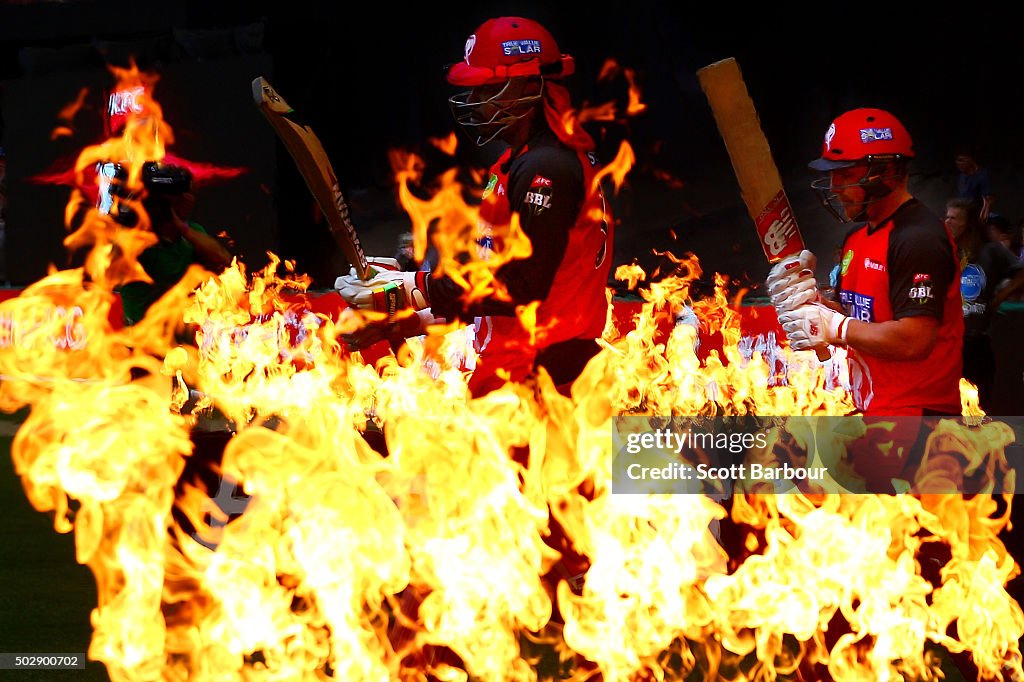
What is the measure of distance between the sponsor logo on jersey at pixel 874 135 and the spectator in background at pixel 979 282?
466 cm

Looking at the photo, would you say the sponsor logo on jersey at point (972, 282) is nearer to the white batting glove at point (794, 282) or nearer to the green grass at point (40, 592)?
the white batting glove at point (794, 282)

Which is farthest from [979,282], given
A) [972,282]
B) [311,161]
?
[311,161]

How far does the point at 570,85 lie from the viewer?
38.7ft

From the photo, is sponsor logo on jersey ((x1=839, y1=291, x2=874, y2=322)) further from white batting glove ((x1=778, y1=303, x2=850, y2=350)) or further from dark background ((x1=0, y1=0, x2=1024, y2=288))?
dark background ((x1=0, y1=0, x2=1024, y2=288))

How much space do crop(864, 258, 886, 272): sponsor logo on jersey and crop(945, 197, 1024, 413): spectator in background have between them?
467 centimetres

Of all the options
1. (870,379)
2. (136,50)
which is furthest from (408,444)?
(136,50)

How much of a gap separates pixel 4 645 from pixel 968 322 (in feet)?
20.5

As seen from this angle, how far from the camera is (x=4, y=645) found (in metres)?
5.30

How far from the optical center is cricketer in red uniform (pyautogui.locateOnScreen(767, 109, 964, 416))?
164 inches

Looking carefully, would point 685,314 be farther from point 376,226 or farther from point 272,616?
point 272,616

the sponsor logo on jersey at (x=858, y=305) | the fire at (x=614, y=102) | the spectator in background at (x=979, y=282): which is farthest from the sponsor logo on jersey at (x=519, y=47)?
the fire at (x=614, y=102)

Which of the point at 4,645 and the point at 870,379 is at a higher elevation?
the point at 870,379

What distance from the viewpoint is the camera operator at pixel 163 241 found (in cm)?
647

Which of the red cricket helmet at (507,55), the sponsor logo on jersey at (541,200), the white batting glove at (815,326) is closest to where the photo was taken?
the sponsor logo on jersey at (541,200)
